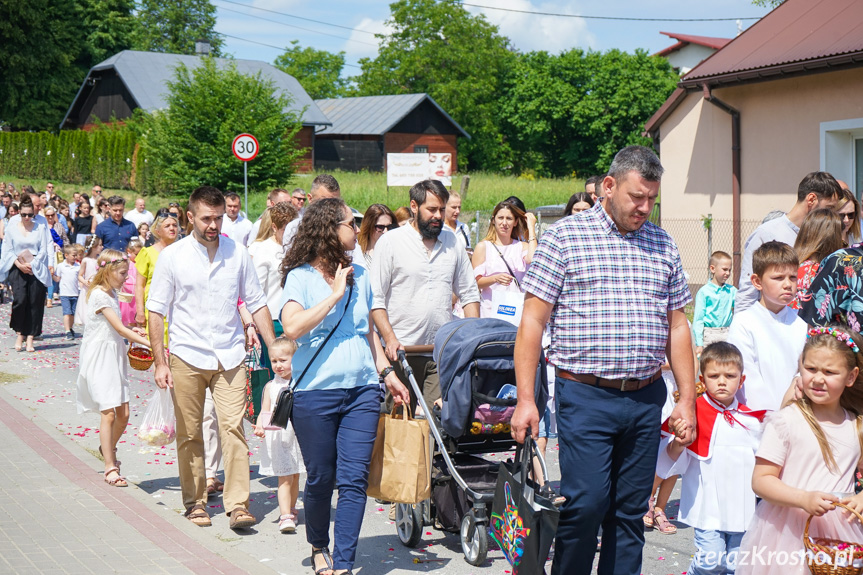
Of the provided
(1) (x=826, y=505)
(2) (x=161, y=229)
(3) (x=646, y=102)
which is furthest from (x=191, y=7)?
(1) (x=826, y=505)

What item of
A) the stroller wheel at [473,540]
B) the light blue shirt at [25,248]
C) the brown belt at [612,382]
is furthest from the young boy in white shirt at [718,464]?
the light blue shirt at [25,248]

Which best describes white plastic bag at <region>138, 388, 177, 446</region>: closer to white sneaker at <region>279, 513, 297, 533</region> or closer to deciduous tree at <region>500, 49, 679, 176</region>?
white sneaker at <region>279, 513, 297, 533</region>

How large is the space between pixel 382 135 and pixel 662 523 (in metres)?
66.6

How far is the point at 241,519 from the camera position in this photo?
21.7ft

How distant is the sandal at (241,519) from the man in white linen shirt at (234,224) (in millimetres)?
6602

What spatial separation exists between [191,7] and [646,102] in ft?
145

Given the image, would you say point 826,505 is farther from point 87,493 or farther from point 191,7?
point 191,7

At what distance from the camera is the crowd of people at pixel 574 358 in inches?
168

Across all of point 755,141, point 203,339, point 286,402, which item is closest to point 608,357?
point 286,402

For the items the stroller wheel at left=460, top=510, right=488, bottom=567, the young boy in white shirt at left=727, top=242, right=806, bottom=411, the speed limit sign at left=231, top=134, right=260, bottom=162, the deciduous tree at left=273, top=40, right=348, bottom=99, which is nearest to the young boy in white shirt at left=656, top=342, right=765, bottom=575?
the young boy in white shirt at left=727, top=242, right=806, bottom=411

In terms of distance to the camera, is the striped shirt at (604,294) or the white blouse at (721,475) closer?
the striped shirt at (604,294)

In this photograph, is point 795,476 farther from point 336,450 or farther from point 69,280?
point 69,280

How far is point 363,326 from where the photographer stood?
228 inches

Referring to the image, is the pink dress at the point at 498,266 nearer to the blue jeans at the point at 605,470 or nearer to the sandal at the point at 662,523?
the sandal at the point at 662,523
